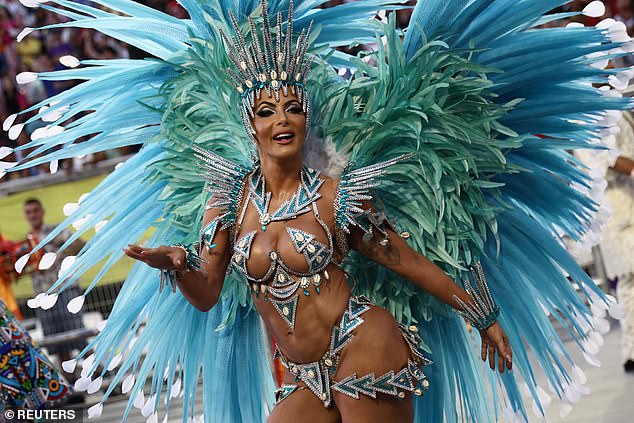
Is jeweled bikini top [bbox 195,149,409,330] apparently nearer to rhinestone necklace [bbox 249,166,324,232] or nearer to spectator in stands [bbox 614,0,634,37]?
rhinestone necklace [bbox 249,166,324,232]

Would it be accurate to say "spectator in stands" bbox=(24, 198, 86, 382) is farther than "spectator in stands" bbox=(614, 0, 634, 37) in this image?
No

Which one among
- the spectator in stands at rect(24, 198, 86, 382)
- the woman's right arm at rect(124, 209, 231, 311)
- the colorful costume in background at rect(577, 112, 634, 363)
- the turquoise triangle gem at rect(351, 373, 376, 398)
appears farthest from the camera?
the spectator in stands at rect(24, 198, 86, 382)

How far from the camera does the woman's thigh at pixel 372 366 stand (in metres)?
3.14

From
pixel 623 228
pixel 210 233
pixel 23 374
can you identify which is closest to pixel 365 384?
pixel 210 233

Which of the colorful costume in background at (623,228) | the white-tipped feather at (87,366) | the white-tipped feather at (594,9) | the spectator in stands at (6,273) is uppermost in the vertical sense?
the white-tipped feather at (594,9)

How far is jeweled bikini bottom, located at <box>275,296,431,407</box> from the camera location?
313 centimetres

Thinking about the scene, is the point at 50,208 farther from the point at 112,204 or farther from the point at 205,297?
the point at 205,297

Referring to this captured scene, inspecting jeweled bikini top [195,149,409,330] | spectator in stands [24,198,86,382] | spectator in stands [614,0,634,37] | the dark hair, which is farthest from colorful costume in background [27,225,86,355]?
spectator in stands [614,0,634,37]

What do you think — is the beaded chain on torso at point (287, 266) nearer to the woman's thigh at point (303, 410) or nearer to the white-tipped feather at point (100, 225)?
the woman's thigh at point (303, 410)

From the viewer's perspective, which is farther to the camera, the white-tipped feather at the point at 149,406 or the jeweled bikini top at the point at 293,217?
the white-tipped feather at the point at 149,406

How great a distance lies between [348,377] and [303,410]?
0.20 metres

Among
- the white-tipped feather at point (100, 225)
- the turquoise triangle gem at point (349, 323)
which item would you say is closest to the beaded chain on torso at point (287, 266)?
the turquoise triangle gem at point (349, 323)

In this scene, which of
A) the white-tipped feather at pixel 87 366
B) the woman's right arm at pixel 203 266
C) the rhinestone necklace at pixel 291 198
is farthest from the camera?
the white-tipped feather at pixel 87 366

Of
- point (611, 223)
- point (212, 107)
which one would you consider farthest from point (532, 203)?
point (611, 223)
